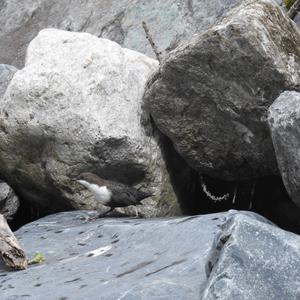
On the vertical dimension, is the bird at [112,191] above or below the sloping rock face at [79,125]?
below

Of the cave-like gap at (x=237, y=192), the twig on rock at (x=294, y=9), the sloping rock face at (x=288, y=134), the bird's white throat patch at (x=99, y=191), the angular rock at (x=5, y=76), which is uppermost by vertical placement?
the twig on rock at (x=294, y=9)

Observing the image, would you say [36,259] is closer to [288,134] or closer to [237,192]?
[288,134]

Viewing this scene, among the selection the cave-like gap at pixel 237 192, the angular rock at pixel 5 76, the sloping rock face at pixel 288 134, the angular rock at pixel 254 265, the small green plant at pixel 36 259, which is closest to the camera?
the angular rock at pixel 254 265

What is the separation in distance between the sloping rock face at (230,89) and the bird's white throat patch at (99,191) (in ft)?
2.53

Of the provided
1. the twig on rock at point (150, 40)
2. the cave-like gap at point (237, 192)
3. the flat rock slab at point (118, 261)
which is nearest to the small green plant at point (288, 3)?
the twig on rock at point (150, 40)

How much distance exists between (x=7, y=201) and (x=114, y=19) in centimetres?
294

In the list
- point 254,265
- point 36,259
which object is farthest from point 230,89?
point 254,265

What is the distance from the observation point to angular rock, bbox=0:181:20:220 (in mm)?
8016

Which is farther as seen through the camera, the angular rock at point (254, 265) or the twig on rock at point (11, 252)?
the twig on rock at point (11, 252)

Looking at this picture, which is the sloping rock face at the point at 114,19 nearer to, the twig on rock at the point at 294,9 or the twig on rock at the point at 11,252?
the twig on rock at the point at 294,9

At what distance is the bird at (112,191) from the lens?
714cm

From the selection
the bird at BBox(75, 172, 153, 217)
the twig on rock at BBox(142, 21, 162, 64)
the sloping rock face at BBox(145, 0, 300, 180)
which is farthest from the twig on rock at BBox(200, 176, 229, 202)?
the twig on rock at BBox(142, 21, 162, 64)

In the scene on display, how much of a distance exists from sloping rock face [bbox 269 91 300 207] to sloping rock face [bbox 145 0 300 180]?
0.74 meters

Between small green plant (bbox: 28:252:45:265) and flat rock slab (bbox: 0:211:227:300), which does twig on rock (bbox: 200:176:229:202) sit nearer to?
flat rock slab (bbox: 0:211:227:300)
